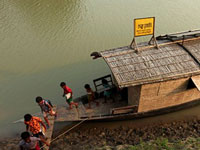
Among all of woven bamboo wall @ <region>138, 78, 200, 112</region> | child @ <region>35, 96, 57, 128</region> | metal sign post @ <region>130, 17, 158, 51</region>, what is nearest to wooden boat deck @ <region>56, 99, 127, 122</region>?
child @ <region>35, 96, 57, 128</region>

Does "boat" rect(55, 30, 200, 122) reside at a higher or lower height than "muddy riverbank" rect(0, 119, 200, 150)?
higher

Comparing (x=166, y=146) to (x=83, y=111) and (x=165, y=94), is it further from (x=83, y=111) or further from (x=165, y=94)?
(x=83, y=111)

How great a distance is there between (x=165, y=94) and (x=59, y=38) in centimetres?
770

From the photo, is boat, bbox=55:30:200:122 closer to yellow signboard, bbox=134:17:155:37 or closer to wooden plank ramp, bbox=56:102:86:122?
wooden plank ramp, bbox=56:102:86:122

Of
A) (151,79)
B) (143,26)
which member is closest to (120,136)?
(151,79)

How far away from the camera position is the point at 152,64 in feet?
16.9

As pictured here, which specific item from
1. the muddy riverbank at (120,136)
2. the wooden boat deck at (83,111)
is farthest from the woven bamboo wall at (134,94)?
the muddy riverbank at (120,136)

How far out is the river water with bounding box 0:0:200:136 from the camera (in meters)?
7.72

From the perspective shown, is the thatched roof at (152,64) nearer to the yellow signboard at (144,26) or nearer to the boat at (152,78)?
the boat at (152,78)

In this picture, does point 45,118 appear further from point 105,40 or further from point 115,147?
point 105,40

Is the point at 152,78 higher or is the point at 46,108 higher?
the point at 152,78

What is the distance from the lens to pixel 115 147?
521 centimetres

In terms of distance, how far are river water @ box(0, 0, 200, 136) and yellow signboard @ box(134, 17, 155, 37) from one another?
3.46 meters

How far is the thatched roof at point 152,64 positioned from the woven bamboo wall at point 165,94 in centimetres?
34
